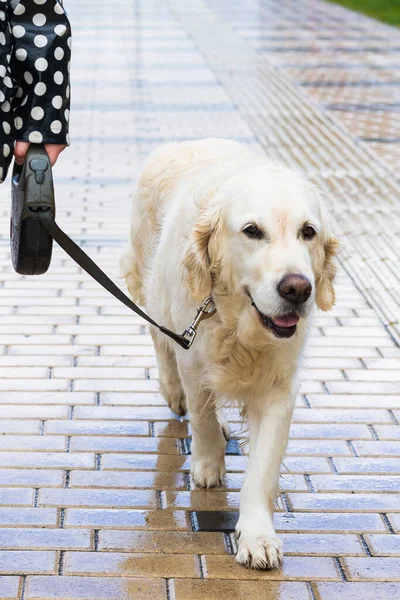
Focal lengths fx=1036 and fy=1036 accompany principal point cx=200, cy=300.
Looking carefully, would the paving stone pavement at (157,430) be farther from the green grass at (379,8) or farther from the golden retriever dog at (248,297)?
the green grass at (379,8)

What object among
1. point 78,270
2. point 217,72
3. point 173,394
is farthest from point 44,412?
point 217,72

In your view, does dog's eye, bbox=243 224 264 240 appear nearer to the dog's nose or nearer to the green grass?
the dog's nose

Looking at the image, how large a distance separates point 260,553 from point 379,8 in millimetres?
20896

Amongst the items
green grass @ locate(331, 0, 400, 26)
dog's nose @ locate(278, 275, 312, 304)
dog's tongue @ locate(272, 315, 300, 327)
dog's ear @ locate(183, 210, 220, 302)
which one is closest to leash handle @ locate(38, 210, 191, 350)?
dog's ear @ locate(183, 210, 220, 302)

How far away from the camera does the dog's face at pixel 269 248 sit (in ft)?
10.7

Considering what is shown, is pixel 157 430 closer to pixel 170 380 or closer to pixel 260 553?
pixel 170 380

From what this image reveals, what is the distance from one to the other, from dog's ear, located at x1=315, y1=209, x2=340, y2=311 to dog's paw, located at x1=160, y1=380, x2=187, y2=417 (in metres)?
1.02

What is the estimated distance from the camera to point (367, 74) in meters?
14.3

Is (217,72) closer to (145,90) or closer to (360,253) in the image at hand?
(145,90)

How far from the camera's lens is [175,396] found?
4.56 m

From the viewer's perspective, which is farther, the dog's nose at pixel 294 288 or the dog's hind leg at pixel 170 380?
the dog's hind leg at pixel 170 380

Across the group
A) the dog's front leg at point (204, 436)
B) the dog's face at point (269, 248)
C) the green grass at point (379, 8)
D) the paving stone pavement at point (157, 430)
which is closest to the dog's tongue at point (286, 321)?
the dog's face at point (269, 248)

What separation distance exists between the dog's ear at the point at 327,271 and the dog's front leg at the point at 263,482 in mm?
363

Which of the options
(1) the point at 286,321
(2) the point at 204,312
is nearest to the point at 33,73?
(2) the point at 204,312
